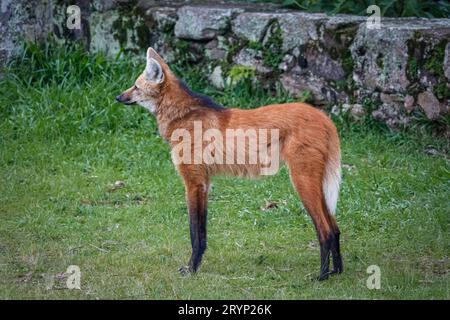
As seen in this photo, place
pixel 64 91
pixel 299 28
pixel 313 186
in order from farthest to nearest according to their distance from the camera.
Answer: pixel 64 91, pixel 299 28, pixel 313 186

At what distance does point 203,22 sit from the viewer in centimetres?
793

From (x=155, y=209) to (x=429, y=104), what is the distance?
2466 mm

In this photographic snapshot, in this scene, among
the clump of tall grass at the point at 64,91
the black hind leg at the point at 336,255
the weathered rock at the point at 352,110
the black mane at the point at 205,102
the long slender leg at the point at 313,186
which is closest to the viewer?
the long slender leg at the point at 313,186

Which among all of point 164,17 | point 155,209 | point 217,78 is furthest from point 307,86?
point 155,209

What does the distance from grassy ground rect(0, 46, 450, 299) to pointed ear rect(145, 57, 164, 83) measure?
1.06 meters

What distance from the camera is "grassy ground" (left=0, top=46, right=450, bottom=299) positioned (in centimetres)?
466

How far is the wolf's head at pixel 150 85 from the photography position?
5.14 meters

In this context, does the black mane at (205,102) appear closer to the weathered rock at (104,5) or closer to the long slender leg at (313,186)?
the long slender leg at (313,186)

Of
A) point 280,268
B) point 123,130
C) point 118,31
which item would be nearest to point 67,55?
point 118,31

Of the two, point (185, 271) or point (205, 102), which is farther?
point (205, 102)

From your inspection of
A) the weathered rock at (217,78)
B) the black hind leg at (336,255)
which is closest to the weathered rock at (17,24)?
the weathered rock at (217,78)

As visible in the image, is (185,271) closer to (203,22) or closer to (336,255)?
(336,255)
